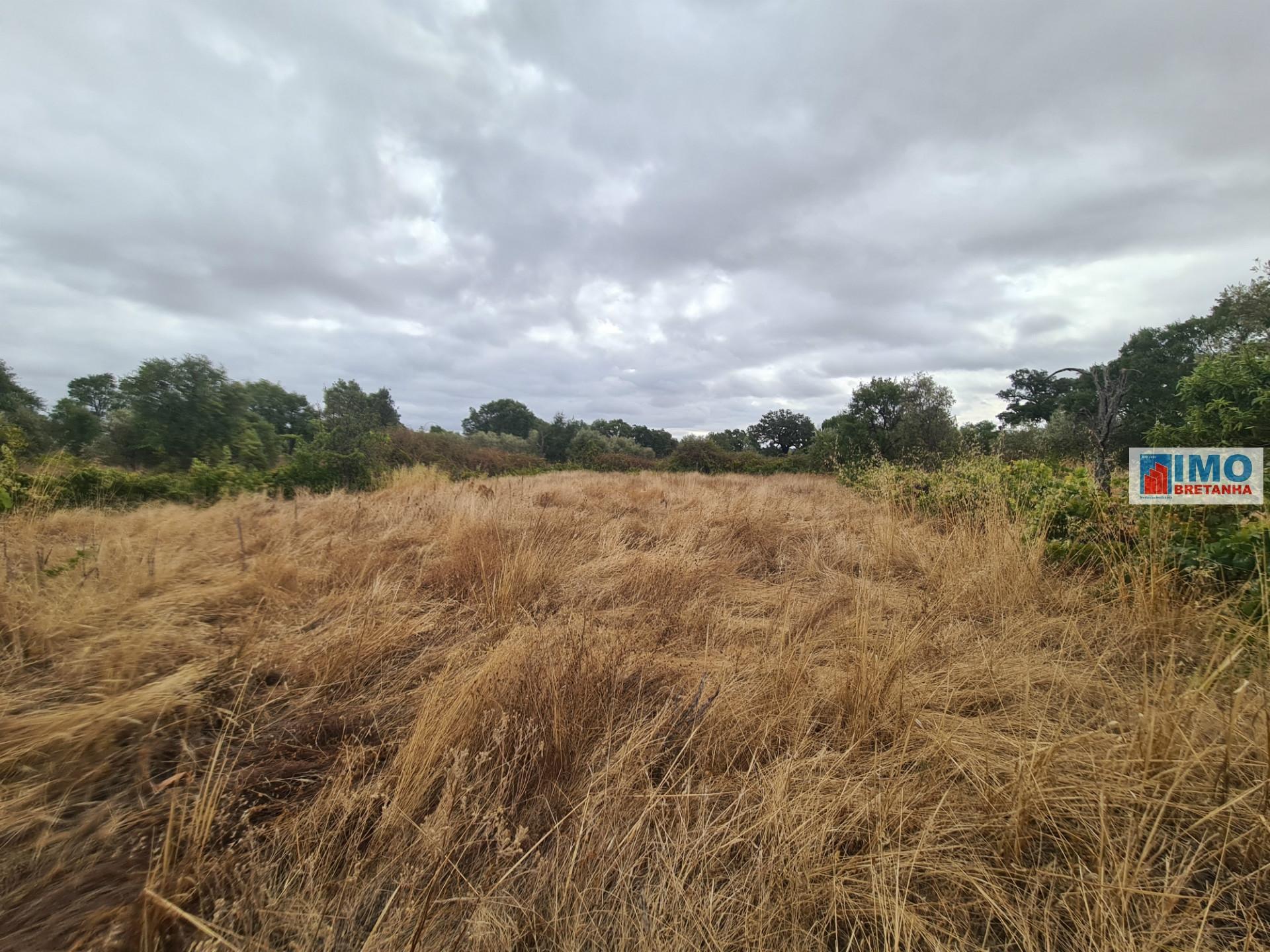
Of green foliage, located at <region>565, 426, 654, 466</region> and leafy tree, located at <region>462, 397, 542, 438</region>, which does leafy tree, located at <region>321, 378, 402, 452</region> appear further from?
leafy tree, located at <region>462, 397, 542, 438</region>

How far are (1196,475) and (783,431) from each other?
35.4m

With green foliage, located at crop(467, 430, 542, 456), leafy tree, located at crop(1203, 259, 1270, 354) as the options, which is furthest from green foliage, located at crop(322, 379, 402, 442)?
leafy tree, located at crop(1203, 259, 1270, 354)

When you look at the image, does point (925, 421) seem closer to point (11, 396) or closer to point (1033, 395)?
point (1033, 395)

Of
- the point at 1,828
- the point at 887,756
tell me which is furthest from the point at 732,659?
the point at 1,828

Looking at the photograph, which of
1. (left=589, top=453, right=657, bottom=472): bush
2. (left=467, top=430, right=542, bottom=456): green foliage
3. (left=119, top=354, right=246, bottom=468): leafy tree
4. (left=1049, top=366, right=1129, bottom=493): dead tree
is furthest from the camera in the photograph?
(left=467, top=430, right=542, bottom=456): green foliage

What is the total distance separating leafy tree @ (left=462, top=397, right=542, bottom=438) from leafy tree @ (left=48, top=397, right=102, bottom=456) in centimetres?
3630

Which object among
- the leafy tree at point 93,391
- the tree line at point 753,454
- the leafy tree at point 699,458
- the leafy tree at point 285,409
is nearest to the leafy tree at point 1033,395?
the tree line at point 753,454

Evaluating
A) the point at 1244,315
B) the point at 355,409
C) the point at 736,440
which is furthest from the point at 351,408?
the point at 1244,315

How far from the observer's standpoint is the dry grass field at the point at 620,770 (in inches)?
39.7

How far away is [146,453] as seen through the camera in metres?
12.5

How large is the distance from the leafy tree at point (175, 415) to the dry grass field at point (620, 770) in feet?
44.2

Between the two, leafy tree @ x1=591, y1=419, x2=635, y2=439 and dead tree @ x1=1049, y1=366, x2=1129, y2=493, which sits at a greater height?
leafy tree @ x1=591, y1=419, x2=635, y2=439

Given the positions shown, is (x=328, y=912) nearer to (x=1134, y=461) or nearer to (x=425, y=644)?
(x=425, y=644)

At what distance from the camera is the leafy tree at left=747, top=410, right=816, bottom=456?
36562 millimetres
